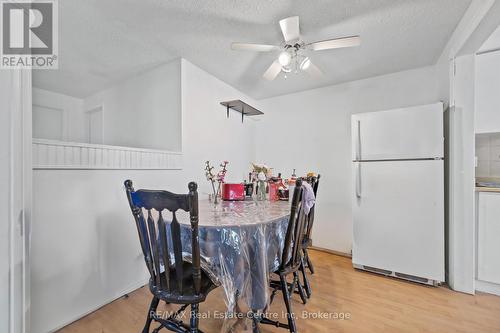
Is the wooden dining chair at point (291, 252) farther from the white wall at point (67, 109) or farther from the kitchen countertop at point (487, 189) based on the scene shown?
the white wall at point (67, 109)

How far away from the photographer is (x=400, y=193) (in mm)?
2158

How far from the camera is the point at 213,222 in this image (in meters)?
1.17

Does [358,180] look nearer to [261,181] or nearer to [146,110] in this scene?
[261,181]

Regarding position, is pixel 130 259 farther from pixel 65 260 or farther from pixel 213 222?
pixel 213 222

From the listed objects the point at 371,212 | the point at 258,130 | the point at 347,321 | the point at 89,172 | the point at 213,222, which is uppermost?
the point at 258,130

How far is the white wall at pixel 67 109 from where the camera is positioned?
3182 mm

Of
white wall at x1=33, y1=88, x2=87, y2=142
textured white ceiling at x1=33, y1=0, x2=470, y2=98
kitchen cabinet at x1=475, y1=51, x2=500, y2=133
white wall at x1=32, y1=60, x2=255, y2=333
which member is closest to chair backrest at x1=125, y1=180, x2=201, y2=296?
white wall at x1=32, y1=60, x2=255, y2=333

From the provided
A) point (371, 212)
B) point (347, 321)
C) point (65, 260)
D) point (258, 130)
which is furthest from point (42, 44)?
point (371, 212)

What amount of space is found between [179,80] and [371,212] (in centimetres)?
253

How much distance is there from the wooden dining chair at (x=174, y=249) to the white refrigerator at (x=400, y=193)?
1880 millimetres

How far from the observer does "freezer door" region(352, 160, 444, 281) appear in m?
2.01

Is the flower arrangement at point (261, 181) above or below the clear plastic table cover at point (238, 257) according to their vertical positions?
above

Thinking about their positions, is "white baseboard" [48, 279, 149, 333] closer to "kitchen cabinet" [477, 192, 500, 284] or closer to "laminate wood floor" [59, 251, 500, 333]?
"laminate wood floor" [59, 251, 500, 333]

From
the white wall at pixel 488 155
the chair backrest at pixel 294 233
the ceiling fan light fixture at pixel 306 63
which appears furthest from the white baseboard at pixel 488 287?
the ceiling fan light fixture at pixel 306 63
